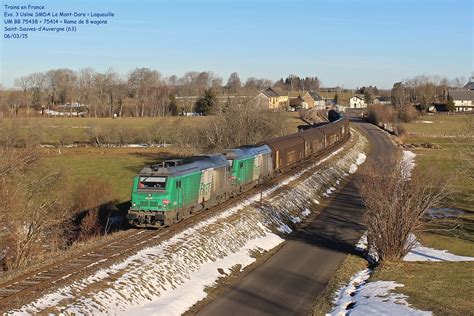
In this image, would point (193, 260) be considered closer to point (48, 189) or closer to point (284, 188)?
point (284, 188)

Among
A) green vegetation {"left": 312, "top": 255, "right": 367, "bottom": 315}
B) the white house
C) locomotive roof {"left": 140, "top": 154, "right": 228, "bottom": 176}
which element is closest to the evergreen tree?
locomotive roof {"left": 140, "top": 154, "right": 228, "bottom": 176}

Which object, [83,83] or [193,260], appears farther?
[83,83]

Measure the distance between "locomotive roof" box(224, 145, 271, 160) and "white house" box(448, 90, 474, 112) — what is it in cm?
16878

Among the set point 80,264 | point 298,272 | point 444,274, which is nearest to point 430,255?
point 444,274

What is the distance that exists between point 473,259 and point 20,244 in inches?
1004

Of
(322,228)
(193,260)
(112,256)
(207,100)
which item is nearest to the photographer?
(112,256)

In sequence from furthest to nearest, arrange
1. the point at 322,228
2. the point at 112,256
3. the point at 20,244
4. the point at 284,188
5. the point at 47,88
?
the point at 47,88, the point at 284,188, the point at 322,228, the point at 20,244, the point at 112,256

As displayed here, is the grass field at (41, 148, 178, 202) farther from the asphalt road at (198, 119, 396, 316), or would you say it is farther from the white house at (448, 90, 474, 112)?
the white house at (448, 90, 474, 112)

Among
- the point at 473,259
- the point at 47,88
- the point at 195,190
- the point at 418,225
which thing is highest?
the point at 47,88

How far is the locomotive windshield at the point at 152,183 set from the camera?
986 inches

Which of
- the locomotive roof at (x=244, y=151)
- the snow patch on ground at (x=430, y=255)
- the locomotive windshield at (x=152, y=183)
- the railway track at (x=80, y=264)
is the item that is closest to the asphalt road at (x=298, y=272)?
the snow patch on ground at (x=430, y=255)

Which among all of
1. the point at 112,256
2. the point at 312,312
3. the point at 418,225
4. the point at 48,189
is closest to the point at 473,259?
the point at 418,225

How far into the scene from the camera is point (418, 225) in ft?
88.5

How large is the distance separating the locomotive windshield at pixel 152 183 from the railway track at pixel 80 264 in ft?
7.49
